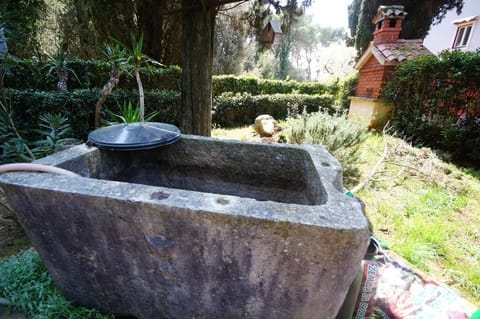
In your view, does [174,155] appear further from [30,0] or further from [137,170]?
[30,0]

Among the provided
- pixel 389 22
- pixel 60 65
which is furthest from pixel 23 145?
pixel 389 22

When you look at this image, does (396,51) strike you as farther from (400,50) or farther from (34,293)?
(34,293)

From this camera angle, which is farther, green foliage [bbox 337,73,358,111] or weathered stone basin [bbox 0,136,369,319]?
green foliage [bbox 337,73,358,111]

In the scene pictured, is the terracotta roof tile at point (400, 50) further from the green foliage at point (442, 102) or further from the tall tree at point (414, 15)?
the tall tree at point (414, 15)

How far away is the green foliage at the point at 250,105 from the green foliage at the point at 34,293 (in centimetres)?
573

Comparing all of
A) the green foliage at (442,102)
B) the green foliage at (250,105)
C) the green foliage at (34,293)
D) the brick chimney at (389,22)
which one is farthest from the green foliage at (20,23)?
the brick chimney at (389,22)

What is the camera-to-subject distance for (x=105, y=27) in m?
5.61

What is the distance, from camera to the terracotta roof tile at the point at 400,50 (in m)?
5.86

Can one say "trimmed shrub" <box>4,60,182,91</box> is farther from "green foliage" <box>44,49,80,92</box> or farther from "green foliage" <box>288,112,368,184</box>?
"green foliage" <box>288,112,368,184</box>

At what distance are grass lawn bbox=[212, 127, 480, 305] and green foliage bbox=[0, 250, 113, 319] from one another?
2.31 m

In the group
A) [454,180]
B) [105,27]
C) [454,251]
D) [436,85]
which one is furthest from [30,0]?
[436,85]

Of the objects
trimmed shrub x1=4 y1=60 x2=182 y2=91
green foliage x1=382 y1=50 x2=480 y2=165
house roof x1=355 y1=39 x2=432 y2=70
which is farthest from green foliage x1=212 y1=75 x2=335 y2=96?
green foliage x1=382 y1=50 x2=480 y2=165

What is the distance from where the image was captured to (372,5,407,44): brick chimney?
252 inches

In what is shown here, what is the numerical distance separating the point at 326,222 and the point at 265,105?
7.74m
